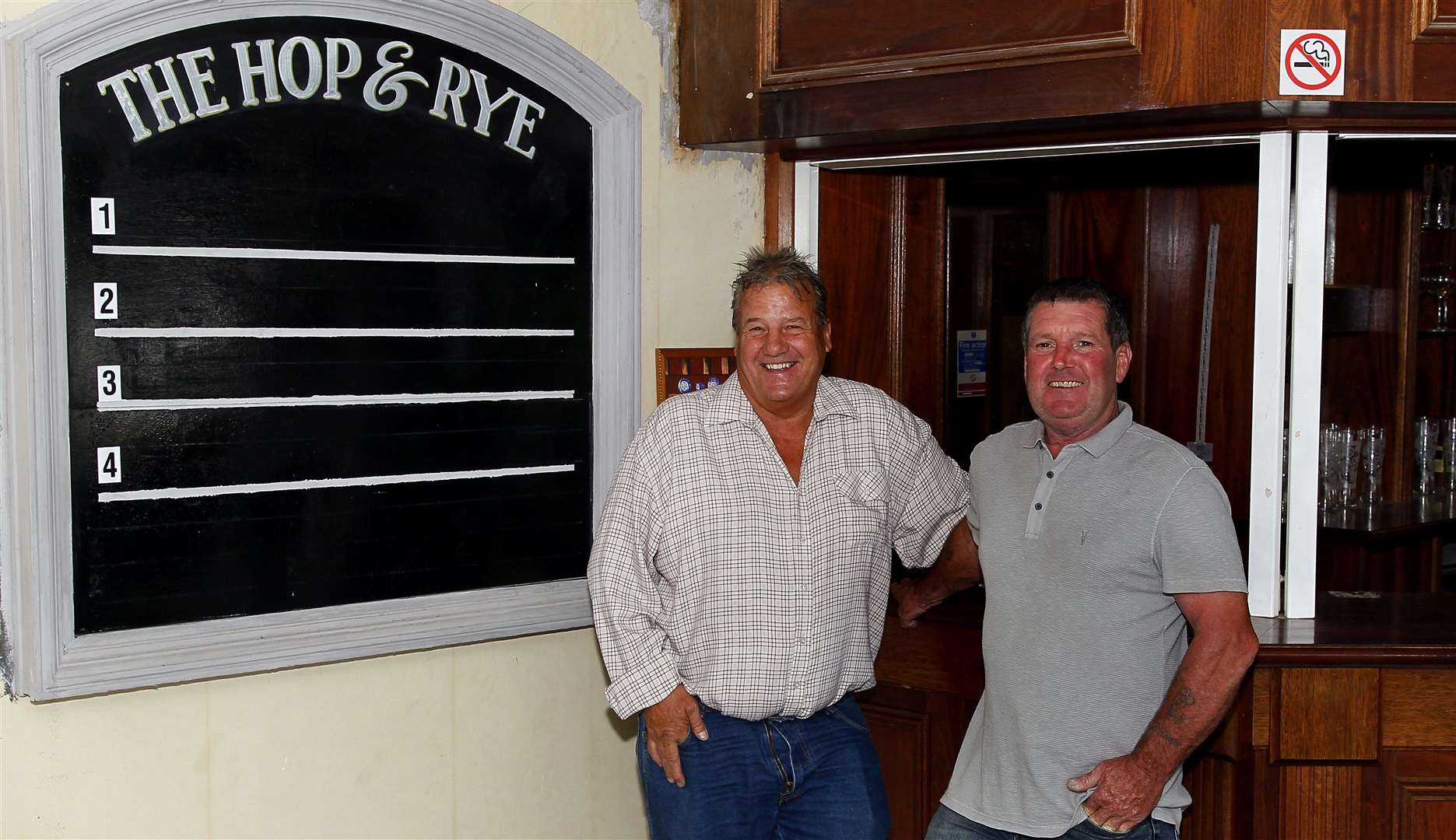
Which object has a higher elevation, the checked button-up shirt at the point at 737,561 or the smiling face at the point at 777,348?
the smiling face at the point at 777,348

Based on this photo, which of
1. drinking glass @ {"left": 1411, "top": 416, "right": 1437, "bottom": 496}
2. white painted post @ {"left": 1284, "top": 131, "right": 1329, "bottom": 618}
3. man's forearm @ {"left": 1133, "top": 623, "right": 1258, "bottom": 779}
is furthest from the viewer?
drinking glass @ {"left": 1411, "top": 416, "right": 1437, "bottom": 496}

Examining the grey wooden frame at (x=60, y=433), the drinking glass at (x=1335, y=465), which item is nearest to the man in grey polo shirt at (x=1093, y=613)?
the grey wooden frame at (x=60, y=433)

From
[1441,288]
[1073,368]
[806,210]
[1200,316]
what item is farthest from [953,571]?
[1441,288]

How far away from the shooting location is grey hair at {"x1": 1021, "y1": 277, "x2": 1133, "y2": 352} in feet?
7.50

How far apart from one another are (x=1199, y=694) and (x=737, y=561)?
2.66 feet

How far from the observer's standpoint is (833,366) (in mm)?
3332

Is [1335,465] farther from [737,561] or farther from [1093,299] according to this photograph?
[737,561]

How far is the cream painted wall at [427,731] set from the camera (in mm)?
2398

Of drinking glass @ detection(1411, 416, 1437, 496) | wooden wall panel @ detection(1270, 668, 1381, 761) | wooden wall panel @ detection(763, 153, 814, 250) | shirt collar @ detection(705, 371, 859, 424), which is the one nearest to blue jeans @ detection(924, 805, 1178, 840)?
wooden wall panel @ detection(1270, 668, 1381, 761)

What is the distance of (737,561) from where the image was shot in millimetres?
2420

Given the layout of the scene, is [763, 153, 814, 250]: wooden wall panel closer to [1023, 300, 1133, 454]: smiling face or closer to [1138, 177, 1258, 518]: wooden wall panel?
[1023, 300, 1133, 454]: smiling face

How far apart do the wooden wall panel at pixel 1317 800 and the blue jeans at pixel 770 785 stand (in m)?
0.74

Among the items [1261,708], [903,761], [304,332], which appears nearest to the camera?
[1261,708]

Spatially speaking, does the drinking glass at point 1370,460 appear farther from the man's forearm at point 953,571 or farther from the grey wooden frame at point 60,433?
the grey wooden frame at point 60,433
